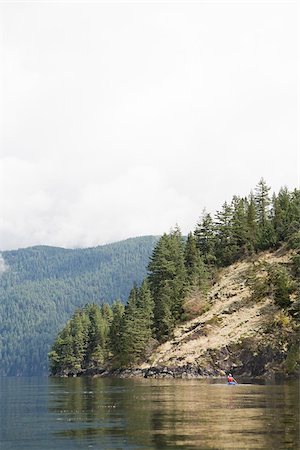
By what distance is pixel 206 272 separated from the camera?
132m

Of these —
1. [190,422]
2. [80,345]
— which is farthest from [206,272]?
[190,422]

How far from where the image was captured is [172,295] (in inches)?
5221

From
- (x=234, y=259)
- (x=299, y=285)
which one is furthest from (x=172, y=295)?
(x=299, y=285)

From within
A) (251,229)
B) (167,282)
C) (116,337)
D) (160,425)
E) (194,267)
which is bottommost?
(160,425)

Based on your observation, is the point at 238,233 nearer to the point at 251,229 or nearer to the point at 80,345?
the point at 251,229

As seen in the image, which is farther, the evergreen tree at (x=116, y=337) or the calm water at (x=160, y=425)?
the evergreen tree at (x=116, y=337)

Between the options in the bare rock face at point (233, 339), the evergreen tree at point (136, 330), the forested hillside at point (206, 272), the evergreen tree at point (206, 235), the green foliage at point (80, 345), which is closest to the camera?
the bare rock face at point (233, 339)

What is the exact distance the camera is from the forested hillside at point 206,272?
11494cm

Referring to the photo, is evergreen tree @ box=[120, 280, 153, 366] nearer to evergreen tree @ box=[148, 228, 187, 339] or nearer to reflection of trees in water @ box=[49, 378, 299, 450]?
evergreen tree @ box=[148, 228, 187, 339]

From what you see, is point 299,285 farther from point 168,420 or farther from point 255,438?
point 255,438

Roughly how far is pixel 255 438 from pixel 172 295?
103 metres

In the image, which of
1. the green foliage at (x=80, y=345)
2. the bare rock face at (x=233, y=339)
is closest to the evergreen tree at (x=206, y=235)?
the bare rock face at (x=233, y=339)

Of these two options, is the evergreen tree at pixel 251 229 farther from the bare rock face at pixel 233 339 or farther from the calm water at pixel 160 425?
the calm water at pixel 160 425

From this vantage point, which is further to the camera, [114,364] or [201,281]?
[114,364]
